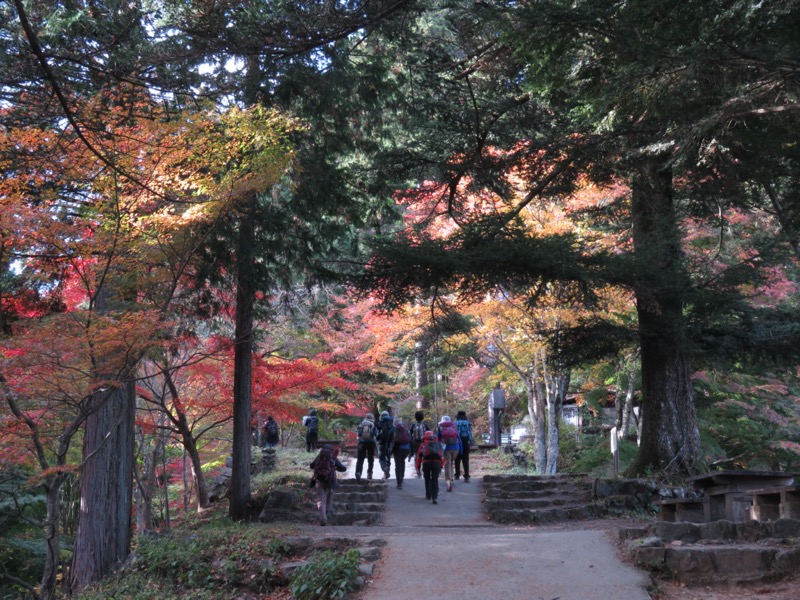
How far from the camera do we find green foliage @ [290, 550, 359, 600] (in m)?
7.09

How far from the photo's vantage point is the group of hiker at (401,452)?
11.8m

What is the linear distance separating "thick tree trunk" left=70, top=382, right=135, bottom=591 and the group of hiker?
3.22m

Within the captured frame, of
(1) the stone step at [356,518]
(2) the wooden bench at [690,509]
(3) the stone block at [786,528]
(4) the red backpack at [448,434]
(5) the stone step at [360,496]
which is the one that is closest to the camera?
(3) the stone block at [786,528]

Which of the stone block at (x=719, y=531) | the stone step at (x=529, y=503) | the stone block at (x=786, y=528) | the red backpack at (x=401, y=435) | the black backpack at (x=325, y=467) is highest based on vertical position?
the red backpack at (x=401, y=435)

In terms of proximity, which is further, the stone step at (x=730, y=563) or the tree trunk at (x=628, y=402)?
the tree trunk at (x=628, y=402)

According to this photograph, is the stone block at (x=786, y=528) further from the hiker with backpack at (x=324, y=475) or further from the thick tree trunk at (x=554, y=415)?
the thick tree trunk at (x=554, y=415)

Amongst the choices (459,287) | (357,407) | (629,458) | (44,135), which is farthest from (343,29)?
(357,407)

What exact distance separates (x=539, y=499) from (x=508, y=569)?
247 inches

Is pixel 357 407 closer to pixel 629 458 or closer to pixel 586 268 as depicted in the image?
pixel 629 458

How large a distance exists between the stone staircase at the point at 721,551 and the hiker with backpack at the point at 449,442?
6.91m

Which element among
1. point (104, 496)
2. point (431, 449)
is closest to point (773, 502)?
point (431, 449)

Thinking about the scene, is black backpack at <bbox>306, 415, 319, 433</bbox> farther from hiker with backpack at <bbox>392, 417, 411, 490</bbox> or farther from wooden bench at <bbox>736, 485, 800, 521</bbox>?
wooden bench at <bbox>736, 485, 800, 521</bbox>

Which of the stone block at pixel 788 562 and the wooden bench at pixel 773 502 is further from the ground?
the wooden bench at pixel 773 502

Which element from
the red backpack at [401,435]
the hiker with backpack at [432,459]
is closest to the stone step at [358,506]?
A: the hiker with backpack at [432,459]
